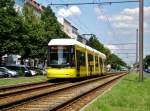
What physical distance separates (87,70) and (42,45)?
31037 mm

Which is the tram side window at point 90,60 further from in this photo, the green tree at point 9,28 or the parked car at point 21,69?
the parked car at point 21,69

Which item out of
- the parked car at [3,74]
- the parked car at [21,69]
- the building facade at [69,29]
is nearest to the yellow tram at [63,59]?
the parked car at [3,74]

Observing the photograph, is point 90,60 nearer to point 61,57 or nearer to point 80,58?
point 80,58

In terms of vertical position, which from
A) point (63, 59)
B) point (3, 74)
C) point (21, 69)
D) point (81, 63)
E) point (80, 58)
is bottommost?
point (3, 74)

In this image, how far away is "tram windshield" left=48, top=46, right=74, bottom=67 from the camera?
1405 inches

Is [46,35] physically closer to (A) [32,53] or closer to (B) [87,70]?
(A) [32,53]

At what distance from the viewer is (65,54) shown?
36.0 metres

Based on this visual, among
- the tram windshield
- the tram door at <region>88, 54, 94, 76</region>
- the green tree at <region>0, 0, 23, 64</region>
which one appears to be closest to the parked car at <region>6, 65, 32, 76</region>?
the green tree at <region>0, 0, 23, 64</region>

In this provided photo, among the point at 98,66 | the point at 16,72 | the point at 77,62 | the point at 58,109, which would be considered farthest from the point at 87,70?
the point at 58,109

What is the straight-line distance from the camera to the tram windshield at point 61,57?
117 ft

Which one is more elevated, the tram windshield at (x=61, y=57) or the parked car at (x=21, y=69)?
the tram windshield at (x=61, y=57)

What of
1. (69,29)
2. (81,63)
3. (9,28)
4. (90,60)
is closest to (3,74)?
(9,28)

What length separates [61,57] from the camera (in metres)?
35.7

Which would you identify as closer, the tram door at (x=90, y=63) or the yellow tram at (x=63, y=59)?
the yellow tram at (x=63, y=59)
